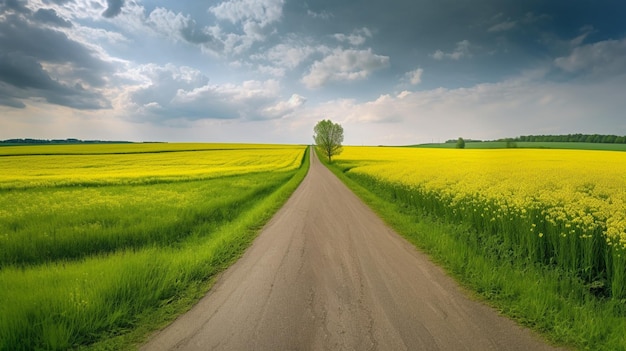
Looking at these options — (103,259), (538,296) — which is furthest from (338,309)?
(103,259)

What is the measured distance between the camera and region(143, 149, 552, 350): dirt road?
363 cm

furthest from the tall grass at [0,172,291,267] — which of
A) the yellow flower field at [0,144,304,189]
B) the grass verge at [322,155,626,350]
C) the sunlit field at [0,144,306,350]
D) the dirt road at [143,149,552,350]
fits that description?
the yellow flower field at [0,144,304,189]

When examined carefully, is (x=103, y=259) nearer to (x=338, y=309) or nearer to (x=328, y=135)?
(x=338, y=309)

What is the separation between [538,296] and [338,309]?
3.19 metres

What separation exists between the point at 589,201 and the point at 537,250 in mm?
2740

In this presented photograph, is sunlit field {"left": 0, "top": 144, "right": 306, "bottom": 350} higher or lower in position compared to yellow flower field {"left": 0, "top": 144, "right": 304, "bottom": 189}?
lower

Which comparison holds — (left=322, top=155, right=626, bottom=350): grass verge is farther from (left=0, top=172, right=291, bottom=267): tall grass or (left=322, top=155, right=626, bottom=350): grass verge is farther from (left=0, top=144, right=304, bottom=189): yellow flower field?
(left=0, top=144, right=304, bottom=189): yellow flower field

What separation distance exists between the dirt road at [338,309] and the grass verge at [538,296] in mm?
353

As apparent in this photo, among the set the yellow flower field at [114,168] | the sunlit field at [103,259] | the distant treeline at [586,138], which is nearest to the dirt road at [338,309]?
the sunlit field at [103,259]

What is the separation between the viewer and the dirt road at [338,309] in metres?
3.63

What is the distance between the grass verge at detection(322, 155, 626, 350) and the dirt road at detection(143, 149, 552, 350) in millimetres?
353

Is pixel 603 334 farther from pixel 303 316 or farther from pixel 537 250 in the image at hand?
pixel 303 316

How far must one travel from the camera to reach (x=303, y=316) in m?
4.23

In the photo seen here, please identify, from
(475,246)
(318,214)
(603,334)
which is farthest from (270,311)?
(318,214)
